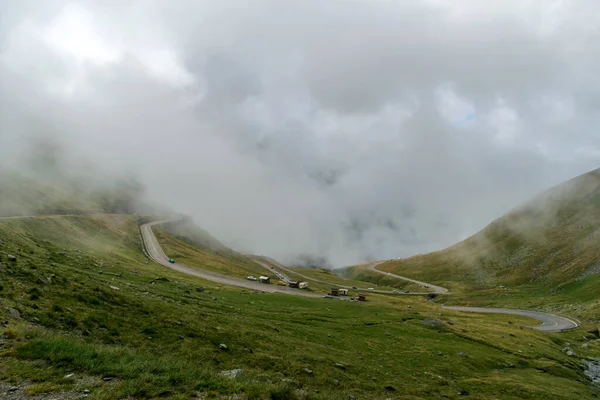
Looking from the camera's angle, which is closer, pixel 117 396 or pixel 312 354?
pixel 117 396

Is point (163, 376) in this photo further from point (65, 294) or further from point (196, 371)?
point (65, 294)

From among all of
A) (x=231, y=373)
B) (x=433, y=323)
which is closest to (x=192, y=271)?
(x=433, y=323)

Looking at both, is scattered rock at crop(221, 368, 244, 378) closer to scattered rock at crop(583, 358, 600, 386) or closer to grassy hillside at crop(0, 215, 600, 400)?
grassy hillside at crop(0, 215, 600, 400)

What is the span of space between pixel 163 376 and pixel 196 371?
2018 millimetres

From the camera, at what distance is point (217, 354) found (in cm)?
2383

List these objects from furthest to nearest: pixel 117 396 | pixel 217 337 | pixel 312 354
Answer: pixel 312 354
pixel 217 337
pixel 117 396

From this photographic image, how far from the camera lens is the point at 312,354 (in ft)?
104

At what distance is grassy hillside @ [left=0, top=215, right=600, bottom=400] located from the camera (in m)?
14.6

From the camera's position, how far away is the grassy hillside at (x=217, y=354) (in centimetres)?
1460

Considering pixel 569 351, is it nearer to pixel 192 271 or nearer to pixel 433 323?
pixel 433 323

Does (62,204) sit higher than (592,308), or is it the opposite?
(62,204)

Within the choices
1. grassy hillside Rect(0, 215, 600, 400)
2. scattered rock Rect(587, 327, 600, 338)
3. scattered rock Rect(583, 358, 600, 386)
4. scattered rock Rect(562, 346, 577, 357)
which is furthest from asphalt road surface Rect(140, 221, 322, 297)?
scattered rock Rect(587, 327, 600, 338)

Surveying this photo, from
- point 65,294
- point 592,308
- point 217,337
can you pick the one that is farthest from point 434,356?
point 592,308

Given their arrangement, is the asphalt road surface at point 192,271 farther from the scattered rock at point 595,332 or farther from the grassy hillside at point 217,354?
the scattered rock at point 595,332
